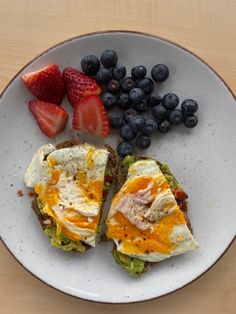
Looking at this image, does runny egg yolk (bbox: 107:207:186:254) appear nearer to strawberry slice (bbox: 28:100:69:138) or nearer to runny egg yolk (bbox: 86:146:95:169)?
runny egg yolk (bbox: 86:146:95:169)

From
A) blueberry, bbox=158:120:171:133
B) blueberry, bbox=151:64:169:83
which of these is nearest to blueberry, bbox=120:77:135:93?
blueberry, bbox=151:64:169:83

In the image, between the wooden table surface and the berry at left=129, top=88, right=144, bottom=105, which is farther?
the wooden table surface

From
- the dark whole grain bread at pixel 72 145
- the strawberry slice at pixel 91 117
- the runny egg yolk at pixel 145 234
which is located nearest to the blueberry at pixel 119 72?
the strawberry slice at pixel 91 117

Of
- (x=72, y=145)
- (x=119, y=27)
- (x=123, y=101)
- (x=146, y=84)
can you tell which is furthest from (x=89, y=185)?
(x=119, y=27)

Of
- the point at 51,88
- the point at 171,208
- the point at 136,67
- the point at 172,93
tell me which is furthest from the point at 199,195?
the point at 51,88

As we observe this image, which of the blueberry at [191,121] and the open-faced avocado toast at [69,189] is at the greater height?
the blueberry at [191,121]

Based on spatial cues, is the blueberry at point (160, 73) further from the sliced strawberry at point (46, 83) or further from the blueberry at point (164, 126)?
the sliced strawberry at point (46, 83)
